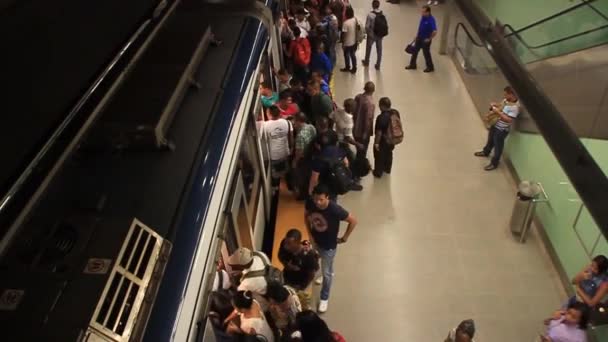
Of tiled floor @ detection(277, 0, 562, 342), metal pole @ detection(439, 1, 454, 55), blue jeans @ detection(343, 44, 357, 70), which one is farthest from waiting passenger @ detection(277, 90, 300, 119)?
metal pole @ detection(439, 1, 454, 55)

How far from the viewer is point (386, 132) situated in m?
6.45

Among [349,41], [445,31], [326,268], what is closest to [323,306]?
[326,268]

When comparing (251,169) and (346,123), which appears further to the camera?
(346,123)

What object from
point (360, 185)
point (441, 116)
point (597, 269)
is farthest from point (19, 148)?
point (441, 116)

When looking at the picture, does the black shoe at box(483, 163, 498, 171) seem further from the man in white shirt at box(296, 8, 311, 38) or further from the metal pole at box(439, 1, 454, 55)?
the metal pole at box(439, 1, 454, 55)

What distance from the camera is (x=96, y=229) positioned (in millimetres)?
2174

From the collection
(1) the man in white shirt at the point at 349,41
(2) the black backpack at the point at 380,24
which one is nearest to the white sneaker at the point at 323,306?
(1) the man in white shirt at the point at 349,41

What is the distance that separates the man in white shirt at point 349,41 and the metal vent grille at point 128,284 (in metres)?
7.76

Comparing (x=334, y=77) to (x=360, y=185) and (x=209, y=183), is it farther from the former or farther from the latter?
(x=209, y=183)

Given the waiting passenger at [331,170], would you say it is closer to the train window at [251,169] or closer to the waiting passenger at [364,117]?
the train window at [251,169]

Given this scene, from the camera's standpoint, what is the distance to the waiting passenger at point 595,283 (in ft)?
14.6

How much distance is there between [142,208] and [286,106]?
3.92 metres

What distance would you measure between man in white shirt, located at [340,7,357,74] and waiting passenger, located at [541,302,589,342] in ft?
21.1

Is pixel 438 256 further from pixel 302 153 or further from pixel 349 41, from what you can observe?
pixel 349 41
